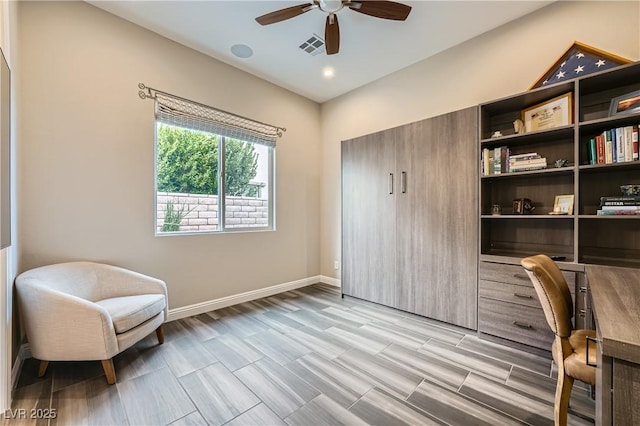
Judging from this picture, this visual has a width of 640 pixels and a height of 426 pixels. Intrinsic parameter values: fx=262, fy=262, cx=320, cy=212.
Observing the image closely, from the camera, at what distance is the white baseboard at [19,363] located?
1.71 m

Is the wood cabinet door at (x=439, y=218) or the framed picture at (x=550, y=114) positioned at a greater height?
the framed picture at (x=550, y=114)

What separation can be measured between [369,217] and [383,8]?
81.8 inches

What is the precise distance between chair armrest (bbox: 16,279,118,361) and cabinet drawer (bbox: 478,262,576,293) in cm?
297

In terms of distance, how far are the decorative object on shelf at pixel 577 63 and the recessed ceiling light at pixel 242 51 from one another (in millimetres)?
2870

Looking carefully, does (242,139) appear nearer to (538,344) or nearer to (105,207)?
(105,207)

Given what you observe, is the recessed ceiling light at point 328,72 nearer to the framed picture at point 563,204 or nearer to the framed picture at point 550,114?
the framed picture at point 550,114

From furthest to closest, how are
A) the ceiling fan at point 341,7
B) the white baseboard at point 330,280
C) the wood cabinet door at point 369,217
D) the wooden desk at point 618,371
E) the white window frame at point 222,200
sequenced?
the white baseboard at point 330,280 < the wood cabinet door at point 369,217 < the white window frame at point 222,200 < the ceiling fan at point 341,7 < the wooden desk at point 618,371

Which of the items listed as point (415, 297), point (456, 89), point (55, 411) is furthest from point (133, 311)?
point (456, 89)

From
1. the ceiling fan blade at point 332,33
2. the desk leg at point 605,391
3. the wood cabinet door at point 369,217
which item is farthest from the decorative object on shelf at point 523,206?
the ceiling fan blade at point 332,33

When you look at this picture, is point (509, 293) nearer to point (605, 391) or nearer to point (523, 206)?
point (523, 206)

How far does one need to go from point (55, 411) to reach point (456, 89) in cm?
421

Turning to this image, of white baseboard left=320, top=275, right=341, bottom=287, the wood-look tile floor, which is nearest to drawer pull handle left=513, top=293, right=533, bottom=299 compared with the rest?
the wood-look tile floor

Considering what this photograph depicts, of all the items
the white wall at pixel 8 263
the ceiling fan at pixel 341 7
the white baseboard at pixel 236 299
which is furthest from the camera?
the white baseboard at pixel 236 299

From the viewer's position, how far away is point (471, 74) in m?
2.83
